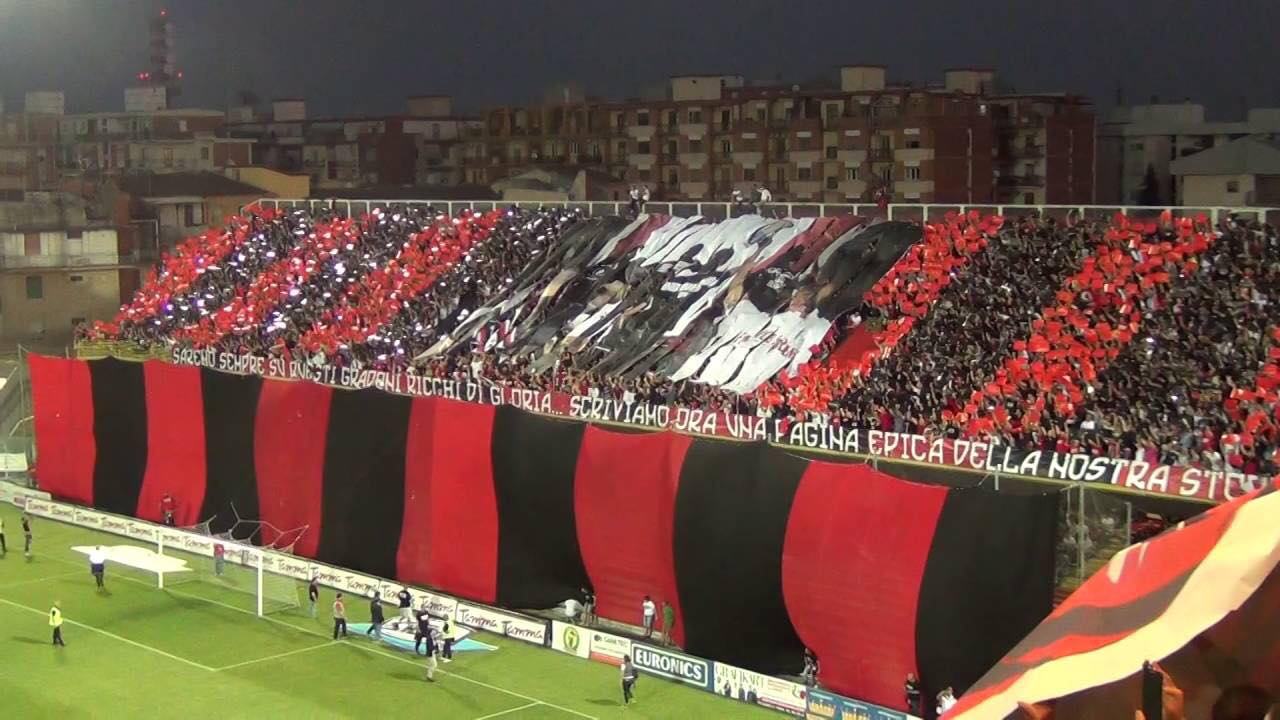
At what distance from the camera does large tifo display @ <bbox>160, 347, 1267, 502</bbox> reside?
24078 mm

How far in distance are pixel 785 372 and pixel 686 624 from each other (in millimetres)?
7907

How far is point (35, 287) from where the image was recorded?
63.8m

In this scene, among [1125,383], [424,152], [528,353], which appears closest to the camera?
[1125,383]

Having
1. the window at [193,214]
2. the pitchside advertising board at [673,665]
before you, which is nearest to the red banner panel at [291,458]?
the pitchside advertising board at [673,665]

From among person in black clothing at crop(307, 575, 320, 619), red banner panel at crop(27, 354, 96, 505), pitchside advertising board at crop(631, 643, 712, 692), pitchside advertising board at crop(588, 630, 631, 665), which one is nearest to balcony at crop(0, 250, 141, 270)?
red banner panel at crop(27, 354, 96, 505)

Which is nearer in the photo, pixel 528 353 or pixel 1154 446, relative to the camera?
pixel 1154 446

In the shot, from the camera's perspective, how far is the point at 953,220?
36688 millimetres

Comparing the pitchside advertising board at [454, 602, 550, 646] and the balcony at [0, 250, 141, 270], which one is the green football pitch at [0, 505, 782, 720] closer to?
the pitchside advertising board at [454, 602, 550, 646]

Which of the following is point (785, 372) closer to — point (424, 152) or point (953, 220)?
point (953, 220)

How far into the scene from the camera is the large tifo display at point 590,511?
2508 cm

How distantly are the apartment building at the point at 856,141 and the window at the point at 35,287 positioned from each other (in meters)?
28.5

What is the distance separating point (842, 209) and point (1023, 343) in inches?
591

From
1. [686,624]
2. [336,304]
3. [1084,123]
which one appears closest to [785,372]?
[686,624]

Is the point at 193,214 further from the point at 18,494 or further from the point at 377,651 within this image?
the point at 377,651
